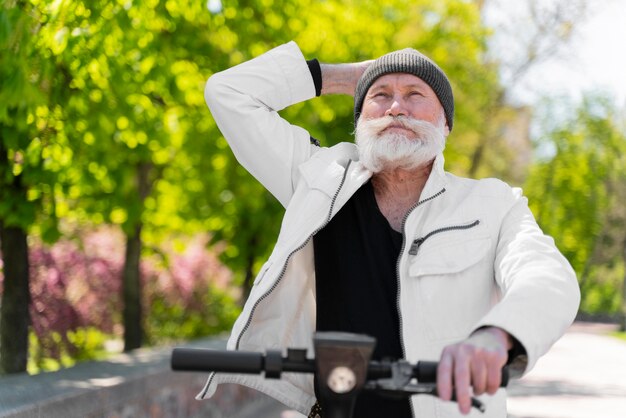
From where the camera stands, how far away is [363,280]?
9.36 ft

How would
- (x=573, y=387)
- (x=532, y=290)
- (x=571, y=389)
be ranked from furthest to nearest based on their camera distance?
1. (x=573, y=387)
2. (x=571, y=389)
3. (x=532, y=290)

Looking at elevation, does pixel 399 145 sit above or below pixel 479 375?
above

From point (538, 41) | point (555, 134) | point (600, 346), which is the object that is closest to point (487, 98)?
point (538, 41)

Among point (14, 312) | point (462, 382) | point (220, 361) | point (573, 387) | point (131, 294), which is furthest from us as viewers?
point (573, 387)

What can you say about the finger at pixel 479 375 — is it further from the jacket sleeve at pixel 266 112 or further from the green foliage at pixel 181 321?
the green foliage at pixel 181 321

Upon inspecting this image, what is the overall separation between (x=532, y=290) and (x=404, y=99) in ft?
3.48

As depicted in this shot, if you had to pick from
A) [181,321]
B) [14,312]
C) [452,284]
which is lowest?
[181,321]

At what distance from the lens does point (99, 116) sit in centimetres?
699

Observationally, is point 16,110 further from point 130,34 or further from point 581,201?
point 581,201

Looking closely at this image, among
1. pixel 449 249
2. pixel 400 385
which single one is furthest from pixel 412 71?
pixel 400 385

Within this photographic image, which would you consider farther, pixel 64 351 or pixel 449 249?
pixel 64 351

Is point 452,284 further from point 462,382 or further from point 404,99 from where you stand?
point 462,382

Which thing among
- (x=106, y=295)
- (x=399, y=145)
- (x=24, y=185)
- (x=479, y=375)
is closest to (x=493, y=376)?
(x=479, y=375)

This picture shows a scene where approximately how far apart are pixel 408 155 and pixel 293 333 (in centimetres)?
65
